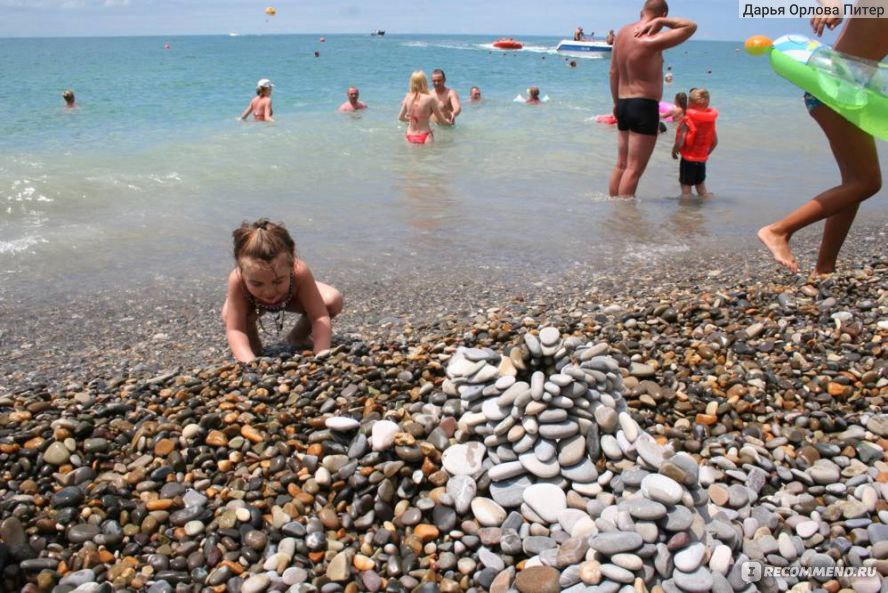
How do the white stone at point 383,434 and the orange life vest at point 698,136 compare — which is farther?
the orange life vest at point 698,136

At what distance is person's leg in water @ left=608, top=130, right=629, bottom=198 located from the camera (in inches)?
308

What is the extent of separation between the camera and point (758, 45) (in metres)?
4.02

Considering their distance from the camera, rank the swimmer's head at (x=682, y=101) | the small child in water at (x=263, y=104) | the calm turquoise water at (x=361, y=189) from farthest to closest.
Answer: the small child in water at (x=263, y=104)
the swimmer's head at (x=682, y=101)
the calm turquoise water at (x=361, y=189)

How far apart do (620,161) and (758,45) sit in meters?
4.05

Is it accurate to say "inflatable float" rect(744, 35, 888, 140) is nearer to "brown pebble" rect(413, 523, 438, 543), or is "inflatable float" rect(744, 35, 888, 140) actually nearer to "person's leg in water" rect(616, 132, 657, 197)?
"brown pebble" rect(413, 523, 438, 543)

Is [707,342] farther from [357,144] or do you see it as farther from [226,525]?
[357,144]

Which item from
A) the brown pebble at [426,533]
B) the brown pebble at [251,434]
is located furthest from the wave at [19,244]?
the brown pebble at [426,533]

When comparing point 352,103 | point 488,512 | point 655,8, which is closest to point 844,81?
point 488,512

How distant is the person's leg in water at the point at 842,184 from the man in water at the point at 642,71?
10.7 feet

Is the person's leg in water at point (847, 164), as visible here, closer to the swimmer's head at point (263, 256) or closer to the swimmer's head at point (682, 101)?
the swimmer's head at point (263, 256)

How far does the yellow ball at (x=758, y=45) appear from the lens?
399 centimetres

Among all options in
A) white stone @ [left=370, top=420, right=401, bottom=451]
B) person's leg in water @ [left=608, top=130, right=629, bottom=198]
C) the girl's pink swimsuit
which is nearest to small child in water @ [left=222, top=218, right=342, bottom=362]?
white stone @ [left=370, top=420, right=401, bottom=451]

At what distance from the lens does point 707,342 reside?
3.60m

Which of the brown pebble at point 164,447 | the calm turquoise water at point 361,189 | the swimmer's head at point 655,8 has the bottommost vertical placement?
the calm turquoise water at point 361,189
